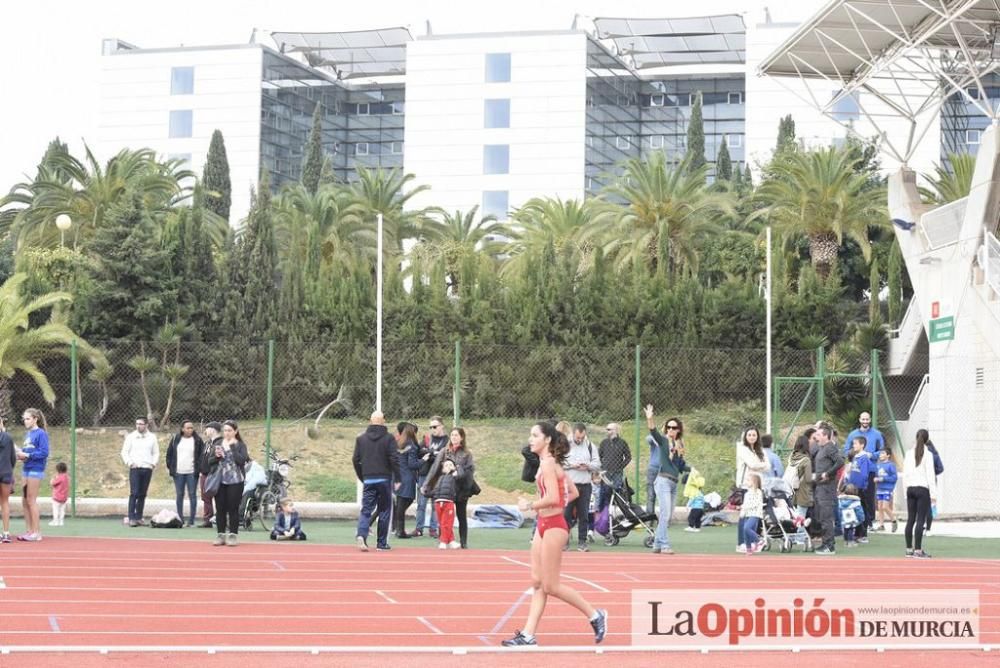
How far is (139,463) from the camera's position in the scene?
74.5 ft

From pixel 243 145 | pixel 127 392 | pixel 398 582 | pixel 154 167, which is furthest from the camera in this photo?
pixel 243 145

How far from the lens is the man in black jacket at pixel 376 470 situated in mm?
18609

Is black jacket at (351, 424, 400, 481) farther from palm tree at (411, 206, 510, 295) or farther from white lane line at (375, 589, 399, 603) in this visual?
palm tree at (411, 206, 510, 295)

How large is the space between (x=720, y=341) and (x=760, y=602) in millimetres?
28379

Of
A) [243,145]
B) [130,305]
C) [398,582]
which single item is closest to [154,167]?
[130,305]

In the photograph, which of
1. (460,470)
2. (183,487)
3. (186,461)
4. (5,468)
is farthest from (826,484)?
(5,468)

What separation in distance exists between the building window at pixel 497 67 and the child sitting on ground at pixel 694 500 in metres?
51.2

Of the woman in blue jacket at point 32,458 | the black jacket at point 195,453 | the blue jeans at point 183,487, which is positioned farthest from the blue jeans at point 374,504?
the blue jeans at point 183,487

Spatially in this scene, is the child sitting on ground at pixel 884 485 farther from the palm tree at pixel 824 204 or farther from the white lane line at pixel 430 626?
the palm tree at pixel 824 204

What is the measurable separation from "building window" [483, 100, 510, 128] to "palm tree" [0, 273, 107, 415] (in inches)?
1540

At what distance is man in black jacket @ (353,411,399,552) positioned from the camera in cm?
1861

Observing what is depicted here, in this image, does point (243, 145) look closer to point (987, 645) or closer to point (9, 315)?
point (9, 315)

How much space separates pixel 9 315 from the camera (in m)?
34.4

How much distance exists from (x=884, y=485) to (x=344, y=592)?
12.5 meters
